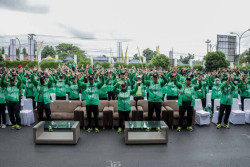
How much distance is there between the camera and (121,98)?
642cm

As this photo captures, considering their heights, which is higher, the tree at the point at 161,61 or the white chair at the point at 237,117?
the tree at the point at 161,61

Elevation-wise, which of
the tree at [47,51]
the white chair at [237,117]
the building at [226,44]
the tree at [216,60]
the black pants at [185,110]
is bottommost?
the white chair at [237,117]

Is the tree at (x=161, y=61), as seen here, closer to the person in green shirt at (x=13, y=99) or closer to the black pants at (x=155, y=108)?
the black pants at (x=155, y=108)

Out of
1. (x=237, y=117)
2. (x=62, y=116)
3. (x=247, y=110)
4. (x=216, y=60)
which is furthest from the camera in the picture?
(x=216, y=60)

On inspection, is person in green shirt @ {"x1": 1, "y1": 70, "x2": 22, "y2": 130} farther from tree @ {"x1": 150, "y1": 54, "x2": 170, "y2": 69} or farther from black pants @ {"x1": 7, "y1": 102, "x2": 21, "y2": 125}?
tree @ {"x1": 150, "y1": 54, "x2": 170, "y2": 69}

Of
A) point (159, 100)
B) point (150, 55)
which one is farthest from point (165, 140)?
point (150, 55)

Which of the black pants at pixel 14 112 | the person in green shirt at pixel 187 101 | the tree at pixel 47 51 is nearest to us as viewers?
the person in green shirt at pixel 187 101

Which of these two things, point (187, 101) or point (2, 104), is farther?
point (2, 104)

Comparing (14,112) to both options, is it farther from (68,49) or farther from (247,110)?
(68,49)

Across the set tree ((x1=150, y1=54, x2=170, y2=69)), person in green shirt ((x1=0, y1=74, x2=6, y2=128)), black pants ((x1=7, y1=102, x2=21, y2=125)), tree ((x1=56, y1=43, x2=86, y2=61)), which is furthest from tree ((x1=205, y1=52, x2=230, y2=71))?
tree ((x1=56, y1=43, x2=86, y2=61))

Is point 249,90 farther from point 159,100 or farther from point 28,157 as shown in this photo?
point 28,157

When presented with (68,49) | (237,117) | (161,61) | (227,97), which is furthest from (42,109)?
(68,49)

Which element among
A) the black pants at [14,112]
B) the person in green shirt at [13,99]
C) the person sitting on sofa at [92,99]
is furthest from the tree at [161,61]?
the black pants at [14,112]

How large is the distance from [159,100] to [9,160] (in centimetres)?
442
